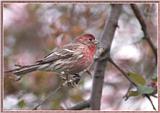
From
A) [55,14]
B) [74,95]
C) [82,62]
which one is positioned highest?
[55,14]

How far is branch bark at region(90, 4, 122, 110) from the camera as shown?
240cm

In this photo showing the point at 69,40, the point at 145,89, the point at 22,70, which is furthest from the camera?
the point at 69,40

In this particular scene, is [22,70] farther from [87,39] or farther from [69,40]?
[69,40]

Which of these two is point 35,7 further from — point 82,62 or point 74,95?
point 82,62

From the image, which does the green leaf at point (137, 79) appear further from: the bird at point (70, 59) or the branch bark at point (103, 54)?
the bird at point (70, 59)

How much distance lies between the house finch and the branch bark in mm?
586

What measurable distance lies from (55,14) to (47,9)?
13 centimetres

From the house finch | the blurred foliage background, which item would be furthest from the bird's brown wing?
the blurred foliage background

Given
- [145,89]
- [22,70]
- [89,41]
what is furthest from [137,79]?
[22,70]

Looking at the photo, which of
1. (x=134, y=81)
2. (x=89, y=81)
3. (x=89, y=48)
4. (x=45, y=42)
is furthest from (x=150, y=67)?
(x=89, y=48)

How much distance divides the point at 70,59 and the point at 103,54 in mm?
692

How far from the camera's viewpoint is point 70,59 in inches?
70.2

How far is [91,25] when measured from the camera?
301 cm

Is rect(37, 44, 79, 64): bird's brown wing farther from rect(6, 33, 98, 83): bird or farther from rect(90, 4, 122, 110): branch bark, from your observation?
rect(90, 4, 122, 110): branch bark
